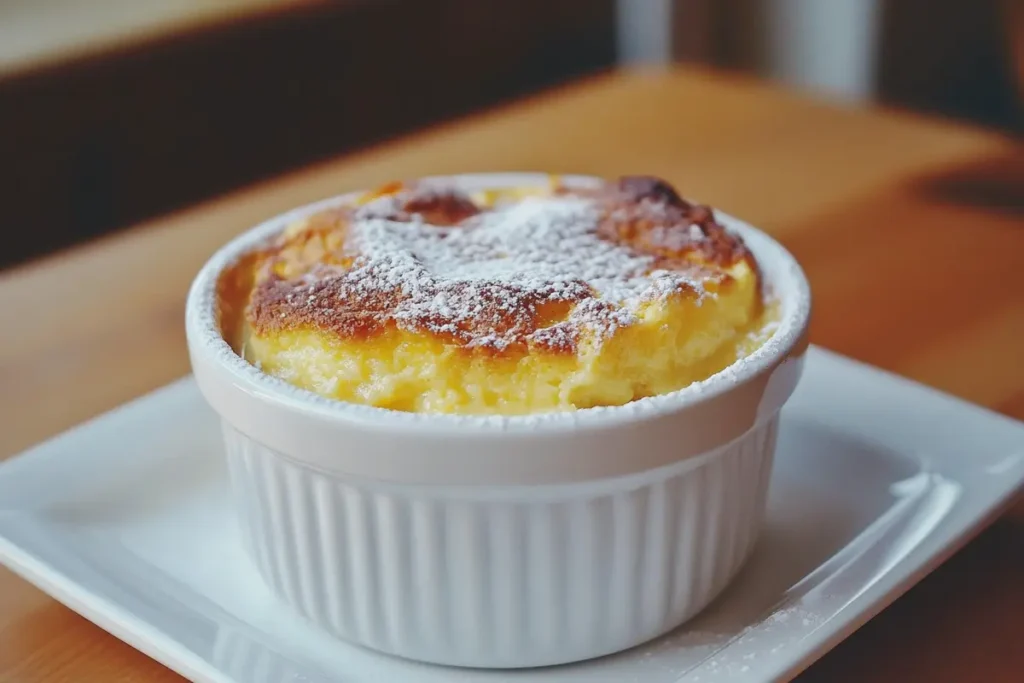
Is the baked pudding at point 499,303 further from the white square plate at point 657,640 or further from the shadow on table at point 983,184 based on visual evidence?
the shadow on table at point 983,184

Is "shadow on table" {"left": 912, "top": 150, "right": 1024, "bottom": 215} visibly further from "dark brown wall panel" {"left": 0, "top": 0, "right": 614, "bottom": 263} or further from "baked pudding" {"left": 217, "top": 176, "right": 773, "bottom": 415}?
"dark brown wall panel" {"left": 0, "top": 0, "right": 614, "bottom": 263}

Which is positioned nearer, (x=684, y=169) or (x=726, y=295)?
(x=726, y=295)

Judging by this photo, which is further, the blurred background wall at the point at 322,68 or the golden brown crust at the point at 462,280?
the blurred background wall at the point at 322,68

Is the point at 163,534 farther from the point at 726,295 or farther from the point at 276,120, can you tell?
the point at 276,120

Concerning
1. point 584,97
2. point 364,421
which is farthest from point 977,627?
point 584,97

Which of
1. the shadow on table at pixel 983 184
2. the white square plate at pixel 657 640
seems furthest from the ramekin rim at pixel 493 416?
the shadow on table at pixel 983 184

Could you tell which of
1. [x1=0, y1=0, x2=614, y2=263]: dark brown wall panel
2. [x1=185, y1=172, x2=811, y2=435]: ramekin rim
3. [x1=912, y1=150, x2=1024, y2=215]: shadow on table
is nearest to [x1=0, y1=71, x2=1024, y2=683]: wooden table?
[x1=912, y1=150, x2=1024, y2=215]: shadow on table
